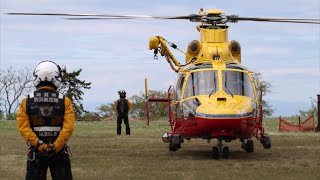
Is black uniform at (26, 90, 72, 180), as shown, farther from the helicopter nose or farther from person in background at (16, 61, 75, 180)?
the helicopter nose

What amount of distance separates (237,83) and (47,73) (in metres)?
8.30

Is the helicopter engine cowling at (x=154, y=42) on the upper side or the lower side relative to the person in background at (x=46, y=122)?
upper

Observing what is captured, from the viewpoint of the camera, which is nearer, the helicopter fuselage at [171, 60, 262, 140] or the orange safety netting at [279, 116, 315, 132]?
the helicopter fuselage at [171, 60, 262, 140]

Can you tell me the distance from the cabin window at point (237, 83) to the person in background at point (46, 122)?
305 inches

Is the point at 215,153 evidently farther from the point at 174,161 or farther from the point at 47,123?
the point at 47,123

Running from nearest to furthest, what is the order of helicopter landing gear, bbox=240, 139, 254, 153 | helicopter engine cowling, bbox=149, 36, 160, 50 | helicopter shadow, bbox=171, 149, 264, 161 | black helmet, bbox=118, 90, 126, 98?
helicopter shadow, bbox=171, 149, 264, 161 → helicopter landing gear, bbox=240, 139, 254, 153 → helicopter engine cowling, bbox=149, 36, 160, 50 → black helmet, bbox=118, 90, 126, 98

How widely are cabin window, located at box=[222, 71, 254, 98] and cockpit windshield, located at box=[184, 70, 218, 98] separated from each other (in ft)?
0.82

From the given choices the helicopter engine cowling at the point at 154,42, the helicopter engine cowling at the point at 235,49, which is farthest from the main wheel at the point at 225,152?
the helicopter engine cowling at the point at 154,42

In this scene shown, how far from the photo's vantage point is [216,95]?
1580 centimetres

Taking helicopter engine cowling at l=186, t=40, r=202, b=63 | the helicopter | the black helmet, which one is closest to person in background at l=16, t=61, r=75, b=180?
the helicopter

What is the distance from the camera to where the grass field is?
1276 centimetres

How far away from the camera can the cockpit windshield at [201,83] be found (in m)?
16.1

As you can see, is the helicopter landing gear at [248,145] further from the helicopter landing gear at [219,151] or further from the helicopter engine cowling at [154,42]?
the helicopter engine cowling at [154,42]

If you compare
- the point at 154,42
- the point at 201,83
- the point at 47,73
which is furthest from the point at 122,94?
the point at 47,73
